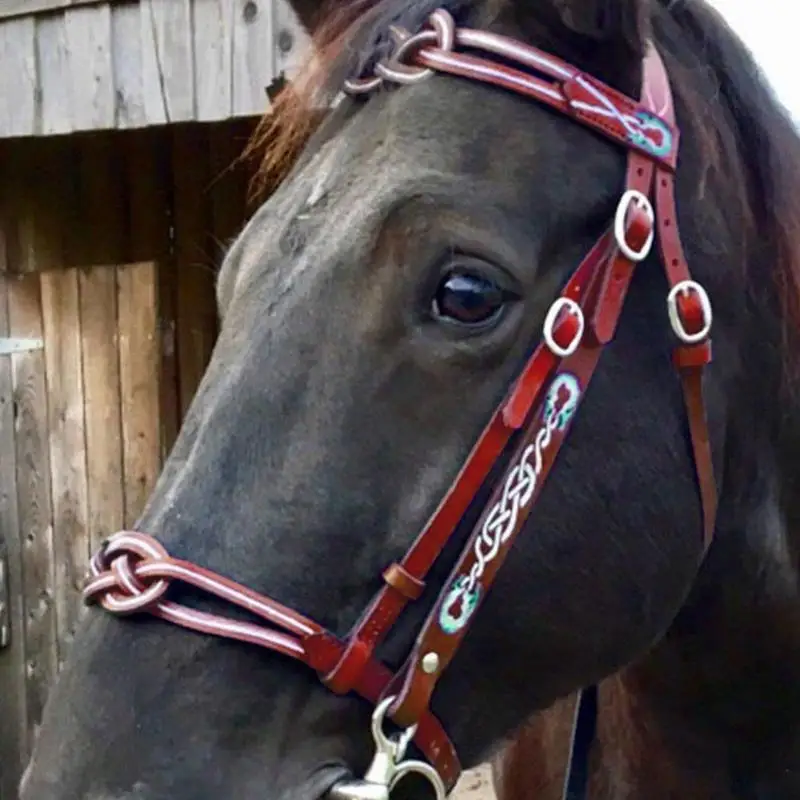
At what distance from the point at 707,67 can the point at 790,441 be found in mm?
540

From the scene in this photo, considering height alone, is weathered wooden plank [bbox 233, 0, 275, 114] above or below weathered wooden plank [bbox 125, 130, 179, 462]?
above

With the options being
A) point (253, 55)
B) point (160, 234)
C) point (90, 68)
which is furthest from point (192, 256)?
point (253, 55)

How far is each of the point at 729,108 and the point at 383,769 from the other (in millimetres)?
1006

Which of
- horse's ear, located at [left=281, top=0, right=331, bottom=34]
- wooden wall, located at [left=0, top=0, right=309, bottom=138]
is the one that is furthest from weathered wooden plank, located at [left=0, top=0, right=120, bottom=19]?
horse's ear, located at [left=281, top=0, right=331, bottom=34]

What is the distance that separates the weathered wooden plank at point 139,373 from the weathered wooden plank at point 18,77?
0.86m

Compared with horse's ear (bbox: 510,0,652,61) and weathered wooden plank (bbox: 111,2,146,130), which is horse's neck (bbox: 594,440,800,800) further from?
weathered wooden plank (bbox: 111,2,146,130)

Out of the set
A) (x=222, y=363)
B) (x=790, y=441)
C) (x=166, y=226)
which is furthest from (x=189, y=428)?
(x=166, y=226)

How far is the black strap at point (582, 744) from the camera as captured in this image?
1.90 metres

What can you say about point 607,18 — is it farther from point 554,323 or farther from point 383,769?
point 383,769

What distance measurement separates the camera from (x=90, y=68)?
11.2ft

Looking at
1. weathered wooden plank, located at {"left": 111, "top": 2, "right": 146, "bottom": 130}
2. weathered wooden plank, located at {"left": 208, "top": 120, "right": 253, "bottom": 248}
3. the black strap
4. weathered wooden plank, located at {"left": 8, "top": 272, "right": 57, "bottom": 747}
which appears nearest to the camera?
the black strap

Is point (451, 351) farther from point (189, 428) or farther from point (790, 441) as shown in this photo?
point (790, 441)

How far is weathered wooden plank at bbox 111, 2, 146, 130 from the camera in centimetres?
331

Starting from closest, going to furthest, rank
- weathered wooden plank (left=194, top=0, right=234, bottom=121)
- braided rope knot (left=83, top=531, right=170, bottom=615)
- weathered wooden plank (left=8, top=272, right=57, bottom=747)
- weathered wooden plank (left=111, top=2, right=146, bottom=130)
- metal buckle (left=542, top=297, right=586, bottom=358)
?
braided rope knot (left=83, top=531, right=170, bottom=615) < metal buckle (left=542, top=297, right=586, bottom=358) < weathered wooden plank (left=194, top=0, right=234, bottom=121) < weathered wooden plank (left=111, top=2, right=146, bottom=130) < weathered wooden plank (left=8, top=272, right=57, bottom=747)
